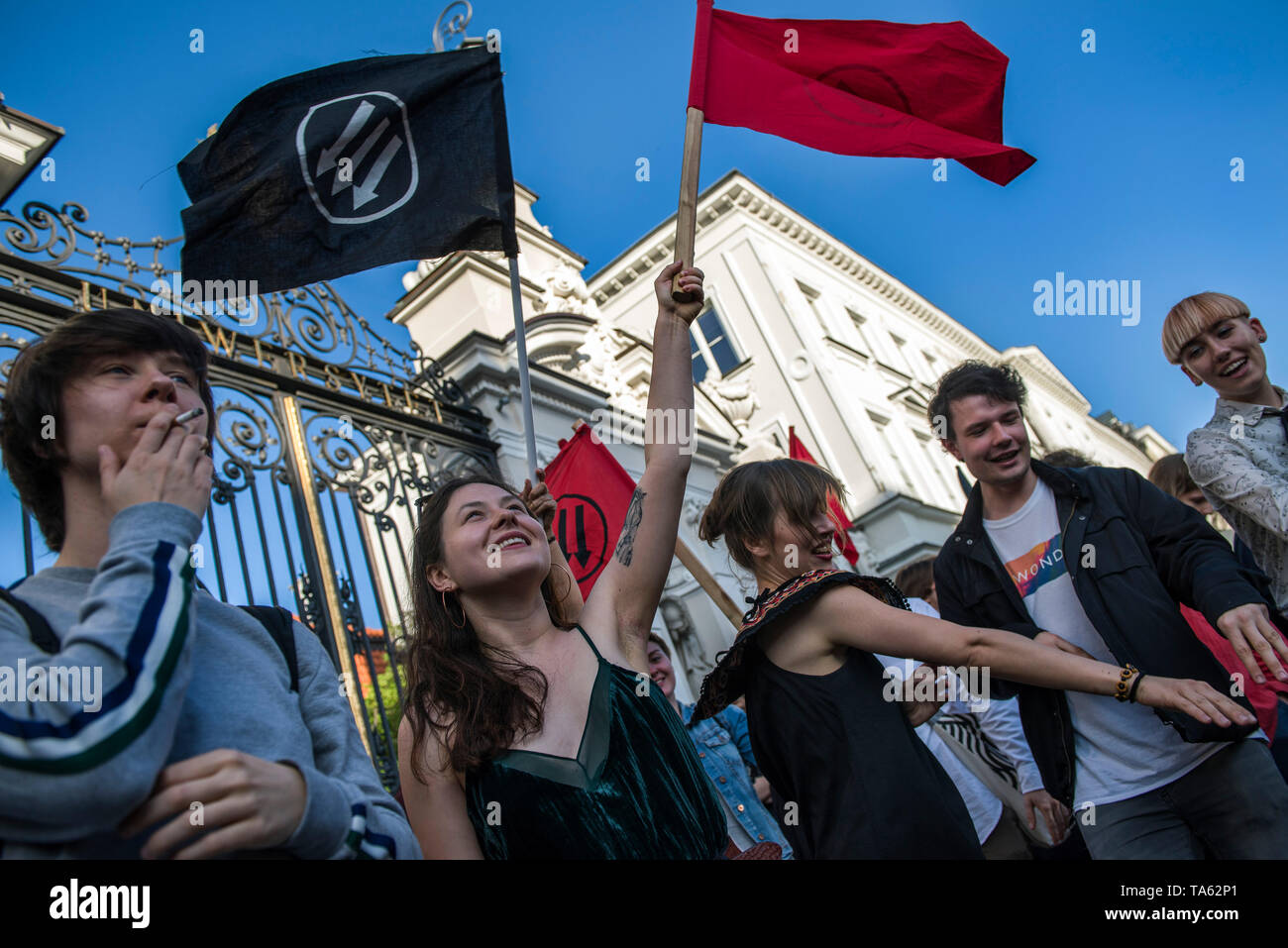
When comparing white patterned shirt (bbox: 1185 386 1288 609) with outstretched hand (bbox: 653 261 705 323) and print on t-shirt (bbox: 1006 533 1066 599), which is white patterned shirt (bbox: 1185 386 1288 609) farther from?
outstretched hand (bbox: 653 261 705 323)

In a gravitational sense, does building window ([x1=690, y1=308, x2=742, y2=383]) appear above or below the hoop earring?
above

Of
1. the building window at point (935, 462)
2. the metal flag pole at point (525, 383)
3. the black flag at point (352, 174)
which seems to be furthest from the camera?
the building window at point (935, 462)

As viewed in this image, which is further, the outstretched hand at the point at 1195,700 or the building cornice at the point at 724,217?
the building cornice at the point at 724,217

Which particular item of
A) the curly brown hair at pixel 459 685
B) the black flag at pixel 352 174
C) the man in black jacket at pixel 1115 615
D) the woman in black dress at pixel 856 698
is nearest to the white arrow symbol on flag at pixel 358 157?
the black flag at pixel 352 174

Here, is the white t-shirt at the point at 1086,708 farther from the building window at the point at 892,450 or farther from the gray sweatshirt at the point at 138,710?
the building window at the point at 892,450

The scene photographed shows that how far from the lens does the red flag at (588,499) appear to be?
17.6ft

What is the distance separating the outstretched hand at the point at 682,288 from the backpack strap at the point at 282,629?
127 centimetres

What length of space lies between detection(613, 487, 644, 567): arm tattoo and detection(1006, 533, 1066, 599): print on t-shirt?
1460mm

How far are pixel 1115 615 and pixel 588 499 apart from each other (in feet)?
11.8

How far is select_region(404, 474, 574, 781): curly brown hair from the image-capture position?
5.65 feet

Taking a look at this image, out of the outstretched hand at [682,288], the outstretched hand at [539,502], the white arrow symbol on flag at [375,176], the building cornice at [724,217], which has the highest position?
the building cornice at [724,217]

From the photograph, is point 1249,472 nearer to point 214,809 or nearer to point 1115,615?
point 1115,615

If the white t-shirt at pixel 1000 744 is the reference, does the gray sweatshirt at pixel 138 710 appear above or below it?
above

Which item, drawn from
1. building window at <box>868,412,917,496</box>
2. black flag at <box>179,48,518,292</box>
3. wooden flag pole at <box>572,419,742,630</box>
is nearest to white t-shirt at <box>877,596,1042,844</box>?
wooden flag pole at <box>572,419,742,630</box>
